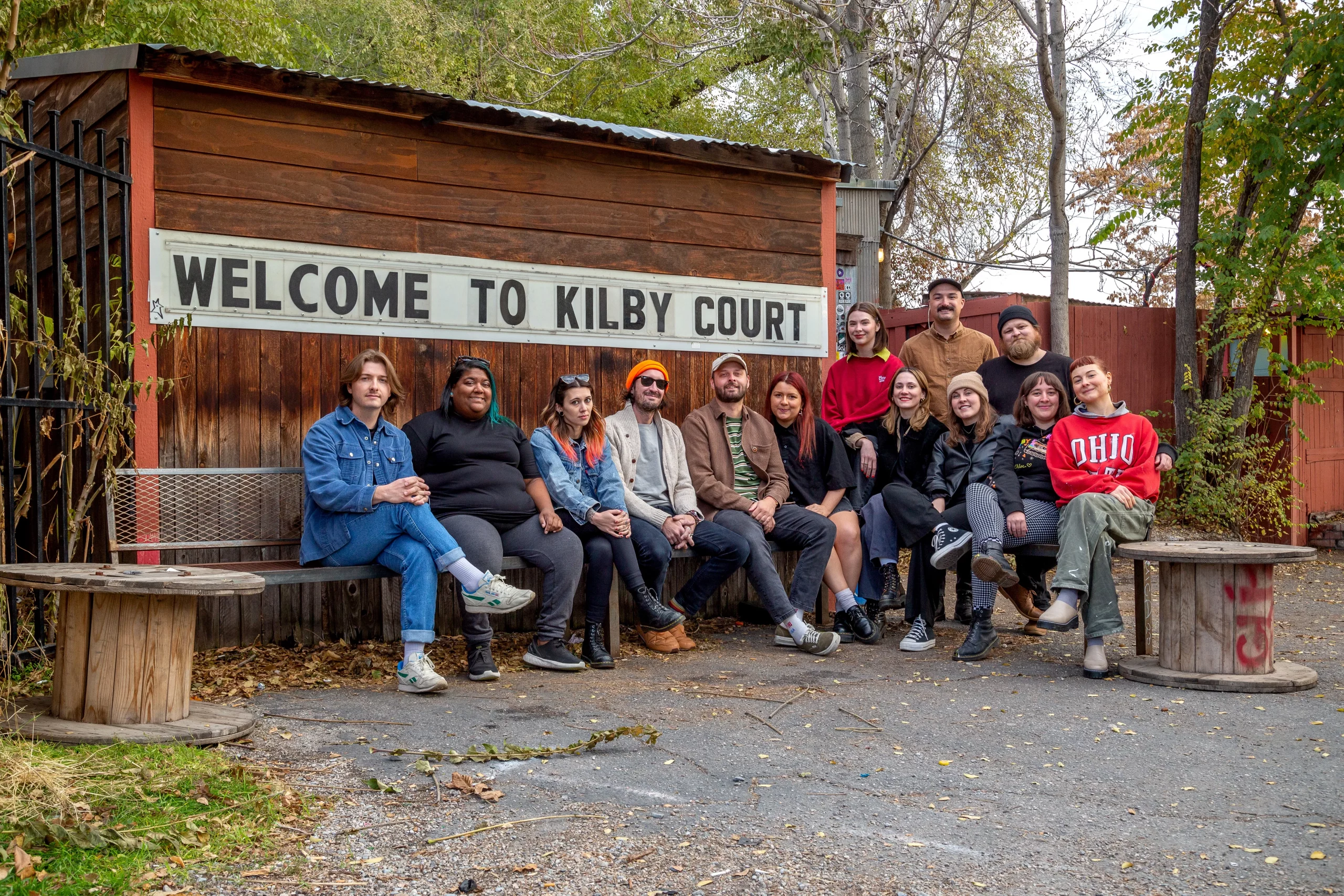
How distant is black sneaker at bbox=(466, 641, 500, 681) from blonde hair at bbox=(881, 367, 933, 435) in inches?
111

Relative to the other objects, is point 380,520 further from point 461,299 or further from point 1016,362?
point 1016,362

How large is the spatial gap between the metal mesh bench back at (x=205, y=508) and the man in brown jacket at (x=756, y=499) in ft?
7.39

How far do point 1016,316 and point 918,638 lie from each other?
2093 mm

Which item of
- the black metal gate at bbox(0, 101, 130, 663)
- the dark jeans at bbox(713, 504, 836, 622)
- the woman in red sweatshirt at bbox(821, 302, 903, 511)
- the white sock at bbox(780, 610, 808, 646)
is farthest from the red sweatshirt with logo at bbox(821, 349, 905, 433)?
the black metal gate at bbox(0, 101, 130, 663)

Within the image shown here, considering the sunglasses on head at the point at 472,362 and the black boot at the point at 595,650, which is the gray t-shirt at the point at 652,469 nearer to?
the black boot at the point at 595,650

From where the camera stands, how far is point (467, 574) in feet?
17.7

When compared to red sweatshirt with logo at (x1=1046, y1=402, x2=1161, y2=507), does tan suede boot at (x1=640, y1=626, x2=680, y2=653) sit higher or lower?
lower

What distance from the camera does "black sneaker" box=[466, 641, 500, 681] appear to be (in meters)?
5.47

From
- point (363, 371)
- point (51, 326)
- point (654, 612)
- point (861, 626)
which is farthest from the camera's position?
point (861, 626)

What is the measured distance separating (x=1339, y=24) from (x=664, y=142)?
7076mm

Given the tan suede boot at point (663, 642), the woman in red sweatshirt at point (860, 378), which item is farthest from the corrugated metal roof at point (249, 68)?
the tan suede boot at point (663, 642)

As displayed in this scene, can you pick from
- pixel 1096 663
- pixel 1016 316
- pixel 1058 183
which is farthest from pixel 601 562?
pixel 1058 183

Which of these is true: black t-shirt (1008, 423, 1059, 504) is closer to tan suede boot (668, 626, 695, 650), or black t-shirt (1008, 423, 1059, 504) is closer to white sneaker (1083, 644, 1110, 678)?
white sneaker (1083, 644, 1110, 678)

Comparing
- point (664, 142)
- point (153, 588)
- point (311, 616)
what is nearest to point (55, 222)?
point (153, 588)
